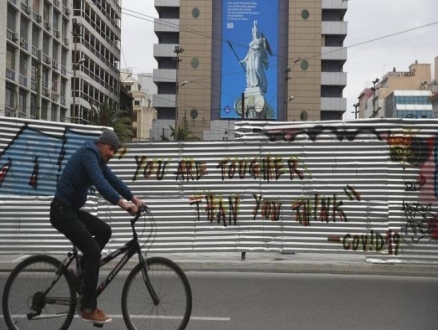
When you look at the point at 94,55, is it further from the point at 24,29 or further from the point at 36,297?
the point at 36,297

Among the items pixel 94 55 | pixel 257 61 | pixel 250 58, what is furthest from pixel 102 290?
pixel 250 58

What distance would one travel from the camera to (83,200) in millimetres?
5953

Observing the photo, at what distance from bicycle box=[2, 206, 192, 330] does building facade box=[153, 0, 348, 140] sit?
3013 inches

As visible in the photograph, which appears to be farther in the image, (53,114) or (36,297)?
(53,114)

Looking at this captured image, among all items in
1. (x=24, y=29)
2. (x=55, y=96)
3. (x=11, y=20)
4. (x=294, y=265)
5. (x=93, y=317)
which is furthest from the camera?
(x=55, y=96)

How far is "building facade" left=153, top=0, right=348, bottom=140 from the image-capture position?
8256 cm

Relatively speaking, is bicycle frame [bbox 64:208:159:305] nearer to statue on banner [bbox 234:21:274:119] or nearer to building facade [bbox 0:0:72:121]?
building facade [bbox 0:0:72:121]

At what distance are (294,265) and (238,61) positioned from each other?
74196 millimetres

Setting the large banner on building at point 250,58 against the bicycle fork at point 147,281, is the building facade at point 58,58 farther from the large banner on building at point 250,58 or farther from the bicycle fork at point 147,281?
the bicycle fork at point 147,281

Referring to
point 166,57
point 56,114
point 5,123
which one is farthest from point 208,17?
point 5,123

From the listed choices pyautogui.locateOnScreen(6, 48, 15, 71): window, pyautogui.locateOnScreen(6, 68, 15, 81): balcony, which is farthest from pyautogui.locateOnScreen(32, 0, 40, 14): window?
pyautogui.locateOnScreen(6, 68, 15, 81): balcony

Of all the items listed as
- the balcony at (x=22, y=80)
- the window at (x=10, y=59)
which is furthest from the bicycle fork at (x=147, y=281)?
the balcony at (x=22, y=80)

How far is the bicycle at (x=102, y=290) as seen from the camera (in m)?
5.82

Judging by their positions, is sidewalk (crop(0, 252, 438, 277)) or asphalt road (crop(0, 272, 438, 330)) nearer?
asphalt road (crop(0, 272, 438, 330))
